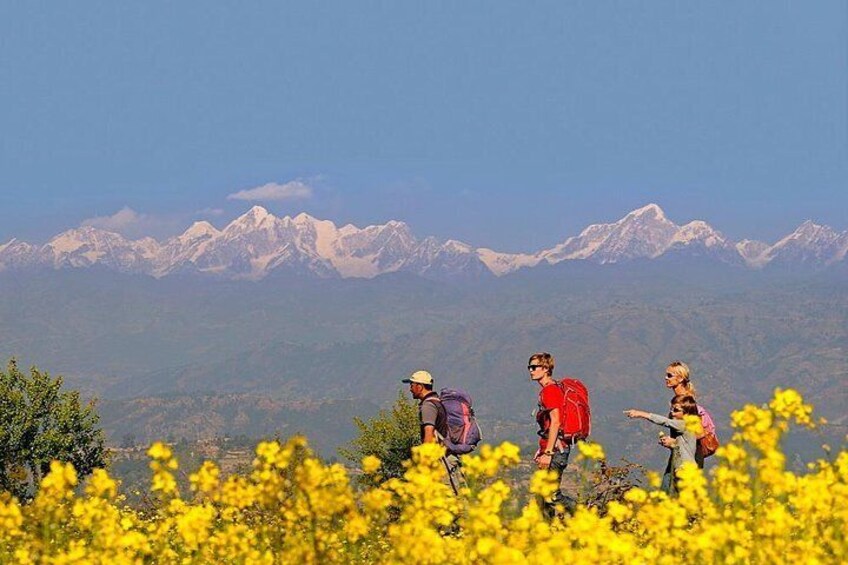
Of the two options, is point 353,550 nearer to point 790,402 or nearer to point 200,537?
point 200,537

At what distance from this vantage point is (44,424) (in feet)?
196

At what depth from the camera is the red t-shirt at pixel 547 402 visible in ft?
39.6

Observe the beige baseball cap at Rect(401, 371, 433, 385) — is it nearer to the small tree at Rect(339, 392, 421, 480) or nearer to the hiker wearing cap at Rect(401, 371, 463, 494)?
the hiker wearing cap at Rect(401, 371, 463, 494)

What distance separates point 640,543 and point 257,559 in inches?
173

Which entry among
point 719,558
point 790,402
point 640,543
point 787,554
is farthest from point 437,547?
point 640,543

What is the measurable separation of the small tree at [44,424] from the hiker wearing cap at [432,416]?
49359 millimetres

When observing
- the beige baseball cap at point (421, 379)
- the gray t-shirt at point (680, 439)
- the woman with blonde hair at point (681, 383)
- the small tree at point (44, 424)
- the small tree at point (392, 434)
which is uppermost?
the beige baseball cap at point (421, 379)

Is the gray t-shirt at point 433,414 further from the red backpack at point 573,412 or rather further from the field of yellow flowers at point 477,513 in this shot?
the field of yellow flowers at point 477,513

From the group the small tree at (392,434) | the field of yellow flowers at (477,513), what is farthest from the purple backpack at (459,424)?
the small tree at (392,434)

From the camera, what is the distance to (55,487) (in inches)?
237

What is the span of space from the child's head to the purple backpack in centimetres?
293

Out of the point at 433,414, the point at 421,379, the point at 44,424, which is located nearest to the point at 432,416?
the point at 433,414

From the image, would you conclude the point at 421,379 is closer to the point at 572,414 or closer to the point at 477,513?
the point at 572,414

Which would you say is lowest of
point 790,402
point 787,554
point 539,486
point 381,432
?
point 381,432
